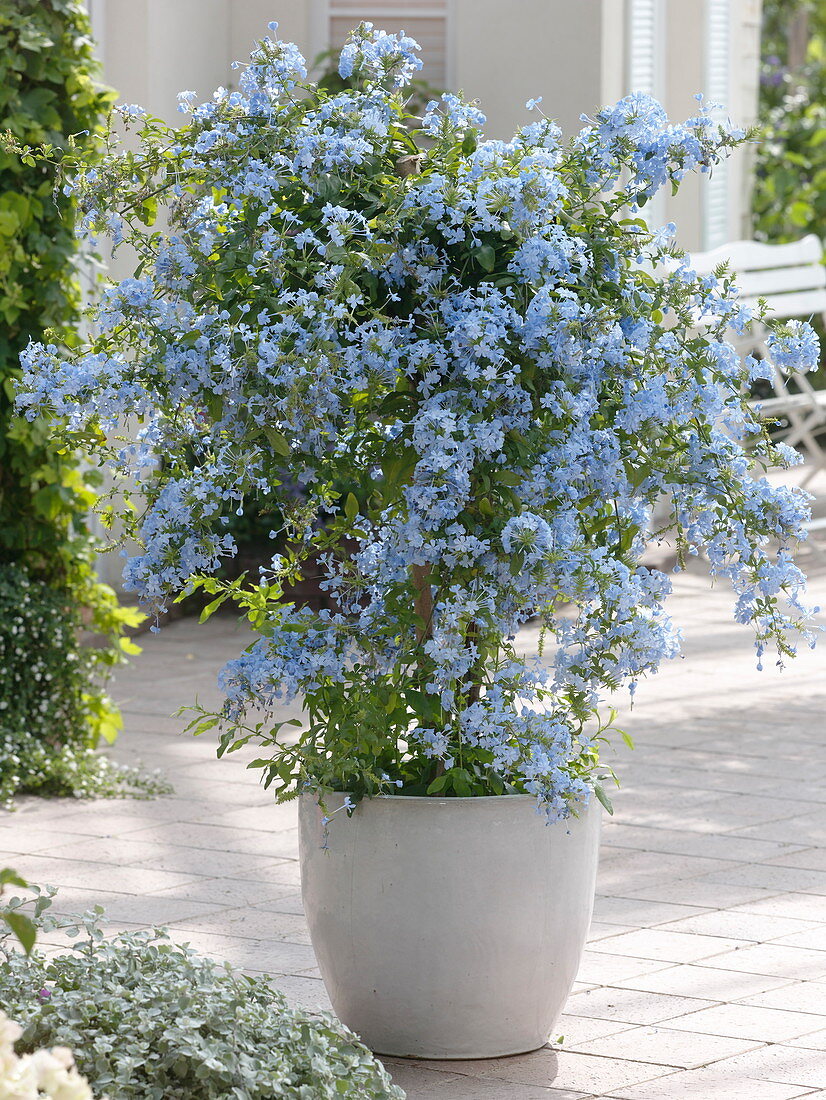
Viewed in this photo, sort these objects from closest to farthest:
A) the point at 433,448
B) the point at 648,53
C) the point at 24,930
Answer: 1. the point at 24,930
2. the point at 433,448
3. the point at 648,53

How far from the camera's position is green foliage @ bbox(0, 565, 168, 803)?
18.8ft

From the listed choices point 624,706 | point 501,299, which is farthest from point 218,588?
point 624,706

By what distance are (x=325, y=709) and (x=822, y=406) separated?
23.8 feet

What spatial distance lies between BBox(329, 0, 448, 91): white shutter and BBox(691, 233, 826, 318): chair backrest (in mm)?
1899

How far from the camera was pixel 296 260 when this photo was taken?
3.38m

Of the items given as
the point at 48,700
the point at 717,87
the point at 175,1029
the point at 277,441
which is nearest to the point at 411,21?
the point at 717,87

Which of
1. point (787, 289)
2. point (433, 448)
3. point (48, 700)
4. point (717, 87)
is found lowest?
point (48, 700)

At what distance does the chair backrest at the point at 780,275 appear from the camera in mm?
10648

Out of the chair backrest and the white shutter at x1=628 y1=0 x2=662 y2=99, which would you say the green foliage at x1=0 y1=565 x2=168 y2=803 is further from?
the chair backrest

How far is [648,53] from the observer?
10.2 meters

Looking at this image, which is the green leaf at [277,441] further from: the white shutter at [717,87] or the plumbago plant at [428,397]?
the white shutter at [717,87]

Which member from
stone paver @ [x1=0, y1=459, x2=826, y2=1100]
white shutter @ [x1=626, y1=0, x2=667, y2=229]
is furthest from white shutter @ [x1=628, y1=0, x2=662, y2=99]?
stone paver @ [x1=0, y1=459, x2=826, y2=1100]

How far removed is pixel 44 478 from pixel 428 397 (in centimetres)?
258

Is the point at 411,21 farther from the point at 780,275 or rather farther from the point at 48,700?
the point at 48,700
